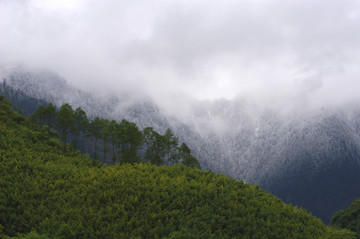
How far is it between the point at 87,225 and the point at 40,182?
600 centimetres

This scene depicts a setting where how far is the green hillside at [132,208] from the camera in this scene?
13.2m

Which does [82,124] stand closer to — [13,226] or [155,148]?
[155,148]

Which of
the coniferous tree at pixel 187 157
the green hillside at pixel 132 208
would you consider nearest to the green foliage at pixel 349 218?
the coniferous tree at pixel 187 157

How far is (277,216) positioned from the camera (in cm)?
1673

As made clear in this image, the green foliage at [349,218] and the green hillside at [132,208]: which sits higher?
the green foliage at [349,218]

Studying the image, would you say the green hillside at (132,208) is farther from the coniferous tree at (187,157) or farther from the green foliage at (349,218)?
the green foliage at (349,218)

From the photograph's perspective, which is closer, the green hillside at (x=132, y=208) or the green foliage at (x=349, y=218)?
the green hillside at (x=132, y=208)

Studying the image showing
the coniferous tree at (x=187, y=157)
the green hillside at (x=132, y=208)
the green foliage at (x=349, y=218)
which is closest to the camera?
the green hillside at (x=132, y=208)

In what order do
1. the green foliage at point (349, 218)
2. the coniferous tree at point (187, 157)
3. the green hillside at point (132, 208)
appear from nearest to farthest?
the green hillside at point (132, 208) < the coniferous tree at point (187, 157) < the green foliage at point (349, 218)

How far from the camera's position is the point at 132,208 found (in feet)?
49.5

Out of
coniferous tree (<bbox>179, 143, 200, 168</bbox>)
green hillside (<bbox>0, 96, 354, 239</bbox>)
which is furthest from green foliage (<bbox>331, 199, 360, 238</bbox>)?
green hillside (<bbox>0, 96, 354, 239</bbox>)

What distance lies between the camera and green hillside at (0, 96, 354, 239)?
43.2 ft

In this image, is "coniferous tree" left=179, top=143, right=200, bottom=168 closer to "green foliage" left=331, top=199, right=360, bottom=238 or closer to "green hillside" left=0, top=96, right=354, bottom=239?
"green hillside" left=0, top=96, right=354, bottom=239

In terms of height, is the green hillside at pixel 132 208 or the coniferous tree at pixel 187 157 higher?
the coniferous tree at pixel 187 157
